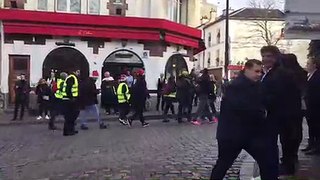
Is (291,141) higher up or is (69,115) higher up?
(291,141)

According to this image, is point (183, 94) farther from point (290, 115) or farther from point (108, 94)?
point (290, 115)

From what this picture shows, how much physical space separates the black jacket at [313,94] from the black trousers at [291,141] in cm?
167

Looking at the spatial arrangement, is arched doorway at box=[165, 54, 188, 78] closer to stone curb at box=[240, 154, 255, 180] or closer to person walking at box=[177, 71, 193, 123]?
person walking at box=[177, 71, 193, 123]

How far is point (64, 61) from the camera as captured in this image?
2489 cm

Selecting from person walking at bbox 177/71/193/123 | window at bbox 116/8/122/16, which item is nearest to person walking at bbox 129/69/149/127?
person walking at bbox 177/71/193/123

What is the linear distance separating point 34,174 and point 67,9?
17.1 meters

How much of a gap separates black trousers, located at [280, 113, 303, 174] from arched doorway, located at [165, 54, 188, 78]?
1808 cm

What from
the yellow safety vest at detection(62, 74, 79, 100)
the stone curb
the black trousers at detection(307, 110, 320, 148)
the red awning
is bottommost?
the stone curb

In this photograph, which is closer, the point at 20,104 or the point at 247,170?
the point at 247,170

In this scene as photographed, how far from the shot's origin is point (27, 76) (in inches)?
950

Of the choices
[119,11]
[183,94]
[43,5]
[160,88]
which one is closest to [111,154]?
[183,94]

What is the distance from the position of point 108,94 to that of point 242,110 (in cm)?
1488

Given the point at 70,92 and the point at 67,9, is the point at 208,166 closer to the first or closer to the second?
the point at 70,92

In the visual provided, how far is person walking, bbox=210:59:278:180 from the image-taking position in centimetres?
632
